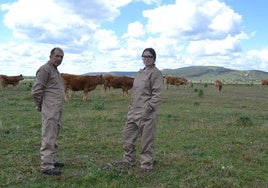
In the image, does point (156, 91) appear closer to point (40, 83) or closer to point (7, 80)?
point (40, 83)

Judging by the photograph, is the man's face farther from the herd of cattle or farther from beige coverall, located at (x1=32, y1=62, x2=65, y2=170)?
the herd of cattle

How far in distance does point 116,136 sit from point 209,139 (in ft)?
9.34

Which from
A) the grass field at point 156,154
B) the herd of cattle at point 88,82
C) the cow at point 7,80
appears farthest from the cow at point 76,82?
the cow at point 7,80

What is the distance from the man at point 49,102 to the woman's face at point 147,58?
1655 mm

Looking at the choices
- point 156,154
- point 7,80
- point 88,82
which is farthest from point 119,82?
point 156,154

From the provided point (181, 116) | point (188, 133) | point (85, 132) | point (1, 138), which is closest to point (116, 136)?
point (85, 132)

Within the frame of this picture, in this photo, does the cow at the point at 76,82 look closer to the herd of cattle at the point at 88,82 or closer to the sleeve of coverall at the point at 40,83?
the herd of cattle at the point at 88,82

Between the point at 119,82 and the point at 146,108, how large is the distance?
22892mm

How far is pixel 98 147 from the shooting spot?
1055cm

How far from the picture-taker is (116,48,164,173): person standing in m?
7.90

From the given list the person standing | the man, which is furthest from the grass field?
the person standing

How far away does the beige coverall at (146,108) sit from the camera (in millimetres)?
7887

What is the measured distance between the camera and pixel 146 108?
7.87m

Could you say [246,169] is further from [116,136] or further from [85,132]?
[85,132]
